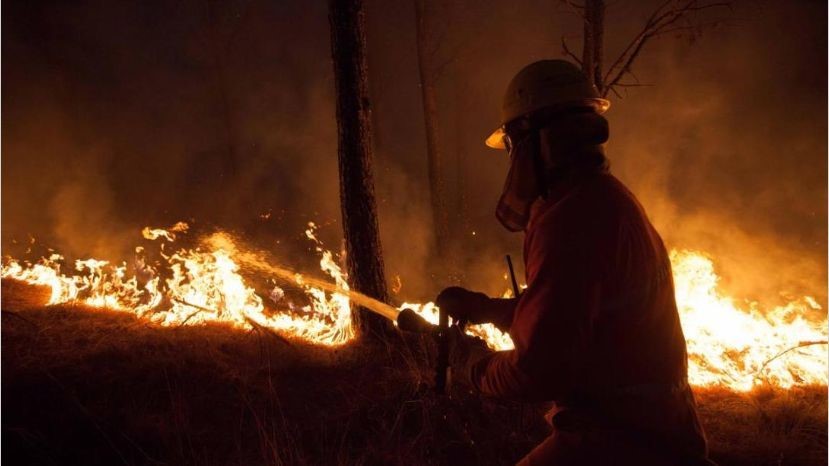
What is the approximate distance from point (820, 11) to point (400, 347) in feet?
52.8

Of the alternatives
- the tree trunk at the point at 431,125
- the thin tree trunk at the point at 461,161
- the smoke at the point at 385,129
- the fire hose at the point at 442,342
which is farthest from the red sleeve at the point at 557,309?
the thin tree trunk at the point at 461,161

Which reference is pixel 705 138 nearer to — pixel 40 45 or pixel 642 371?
pixel 642 371

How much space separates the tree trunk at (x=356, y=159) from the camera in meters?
5.61

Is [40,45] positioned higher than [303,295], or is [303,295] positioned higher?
[40,45]

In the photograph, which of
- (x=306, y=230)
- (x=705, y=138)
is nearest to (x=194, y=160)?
(x=306, y=230)

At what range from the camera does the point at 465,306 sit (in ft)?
8.65

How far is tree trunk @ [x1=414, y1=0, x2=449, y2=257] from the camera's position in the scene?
541 inches

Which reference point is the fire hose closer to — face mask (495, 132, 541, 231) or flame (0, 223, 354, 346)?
face mask (495, 132, 541, 231)

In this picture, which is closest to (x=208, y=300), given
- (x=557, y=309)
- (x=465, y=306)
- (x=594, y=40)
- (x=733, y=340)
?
(x=465, y=306)

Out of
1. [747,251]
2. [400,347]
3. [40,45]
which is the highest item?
[40,45]

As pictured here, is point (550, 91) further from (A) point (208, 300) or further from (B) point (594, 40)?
(A) point (208, 300)

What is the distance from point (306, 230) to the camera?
1549 centimetres

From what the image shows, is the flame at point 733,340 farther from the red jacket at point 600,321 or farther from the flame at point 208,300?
the red jacket at point 600,321

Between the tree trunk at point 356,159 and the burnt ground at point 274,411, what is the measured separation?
811 mm
